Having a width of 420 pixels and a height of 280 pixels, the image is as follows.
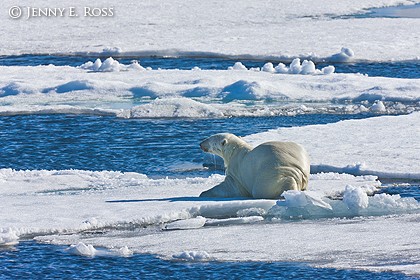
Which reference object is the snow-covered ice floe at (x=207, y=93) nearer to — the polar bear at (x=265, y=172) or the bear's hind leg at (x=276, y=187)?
the polar bear at (x=265, y=172)

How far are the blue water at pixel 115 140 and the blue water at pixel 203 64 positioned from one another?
449 cm

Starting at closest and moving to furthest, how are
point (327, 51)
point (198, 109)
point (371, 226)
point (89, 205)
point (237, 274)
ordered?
point (237, 274) < point (371, 226) < point (89, 205) < point (198, 109) < point (327, 51)

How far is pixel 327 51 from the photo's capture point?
20.5m

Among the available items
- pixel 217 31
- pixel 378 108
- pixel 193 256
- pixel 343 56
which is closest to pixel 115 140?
pixel 378 108

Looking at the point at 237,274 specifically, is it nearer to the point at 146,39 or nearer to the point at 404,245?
the point at 404,245

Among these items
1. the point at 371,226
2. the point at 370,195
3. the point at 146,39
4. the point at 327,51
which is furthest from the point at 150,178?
the point at 146,39

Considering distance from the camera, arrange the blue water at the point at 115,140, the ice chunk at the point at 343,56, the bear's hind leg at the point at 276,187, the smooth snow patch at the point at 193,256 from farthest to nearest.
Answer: the ice chunk at the point at 343,56 < the blue water at the point at 115,140 < the bear's hind leg at the point at 276,187 < the smooth snow patch at the point at 193,256

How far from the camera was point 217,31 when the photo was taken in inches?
923

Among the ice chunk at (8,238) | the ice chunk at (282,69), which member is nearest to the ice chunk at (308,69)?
the ice chunk at (282,69)

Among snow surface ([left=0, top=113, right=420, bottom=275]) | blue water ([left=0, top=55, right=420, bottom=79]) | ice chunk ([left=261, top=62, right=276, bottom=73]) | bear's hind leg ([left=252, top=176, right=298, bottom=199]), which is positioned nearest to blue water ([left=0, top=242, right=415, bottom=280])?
snow surface ([left=0, top=113, right=420, bottom=275])

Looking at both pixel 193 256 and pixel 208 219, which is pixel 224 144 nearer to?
pixel 208 219

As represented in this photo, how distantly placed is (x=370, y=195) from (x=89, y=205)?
2.75m

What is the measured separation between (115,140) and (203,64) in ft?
24.0

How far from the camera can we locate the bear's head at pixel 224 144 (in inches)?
357
